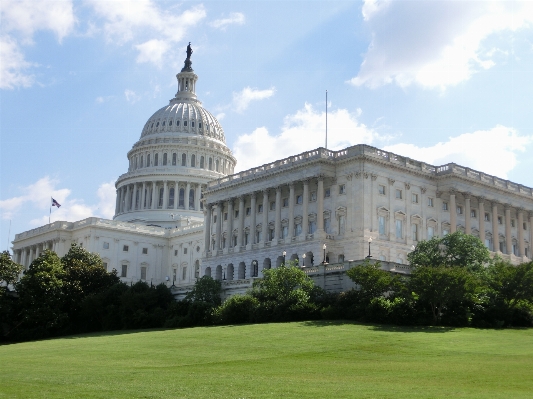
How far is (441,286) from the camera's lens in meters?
63.2

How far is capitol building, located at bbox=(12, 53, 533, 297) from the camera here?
97625mm

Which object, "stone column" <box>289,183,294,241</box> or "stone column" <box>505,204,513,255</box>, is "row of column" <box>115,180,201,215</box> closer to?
"stone column" <box>289,183,294,241</box>

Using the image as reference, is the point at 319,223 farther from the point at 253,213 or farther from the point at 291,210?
the point at 253,213

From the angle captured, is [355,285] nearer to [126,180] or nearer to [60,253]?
[60,253]

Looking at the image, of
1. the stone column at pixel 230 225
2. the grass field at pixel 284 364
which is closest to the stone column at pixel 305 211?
the stone column at pixel 230 225

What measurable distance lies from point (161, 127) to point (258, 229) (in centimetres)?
7383

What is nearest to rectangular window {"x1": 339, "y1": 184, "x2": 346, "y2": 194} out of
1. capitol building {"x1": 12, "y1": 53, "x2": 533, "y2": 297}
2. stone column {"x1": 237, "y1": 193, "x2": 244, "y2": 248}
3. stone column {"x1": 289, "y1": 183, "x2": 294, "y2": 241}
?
capitol building {"x1": 12, "y1": 53, "x2": 533, "y2": 297}

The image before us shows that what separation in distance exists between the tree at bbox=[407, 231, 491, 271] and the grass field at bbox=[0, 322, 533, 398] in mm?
18071

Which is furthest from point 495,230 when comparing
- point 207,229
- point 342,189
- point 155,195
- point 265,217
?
point 155,195

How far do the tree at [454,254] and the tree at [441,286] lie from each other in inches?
546

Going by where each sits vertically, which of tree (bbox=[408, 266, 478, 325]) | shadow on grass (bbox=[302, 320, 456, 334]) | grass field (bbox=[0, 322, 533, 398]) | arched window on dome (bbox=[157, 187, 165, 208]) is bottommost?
grass field (bbox=[0, 322, 533, 398])

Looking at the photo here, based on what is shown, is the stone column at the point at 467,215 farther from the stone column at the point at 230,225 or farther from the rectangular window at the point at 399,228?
the stone column at the point at 230,225

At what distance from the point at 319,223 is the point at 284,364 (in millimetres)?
57684

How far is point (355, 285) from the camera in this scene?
7381 cm
